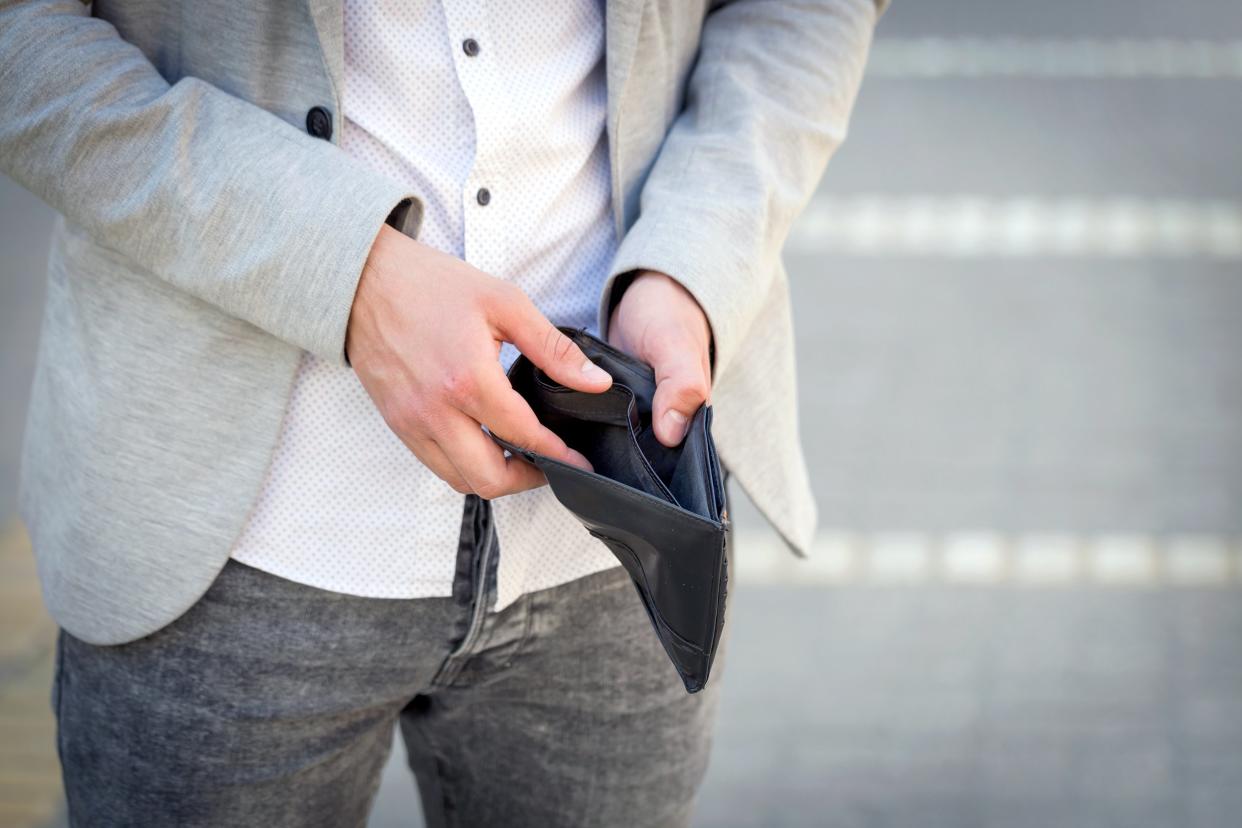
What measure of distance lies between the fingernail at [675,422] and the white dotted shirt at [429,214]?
194mm

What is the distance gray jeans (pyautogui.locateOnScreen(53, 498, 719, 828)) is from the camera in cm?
108

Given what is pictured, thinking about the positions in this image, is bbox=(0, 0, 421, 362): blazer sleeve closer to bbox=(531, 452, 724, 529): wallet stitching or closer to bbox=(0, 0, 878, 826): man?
bbox=(0, 0, 878, 826): man

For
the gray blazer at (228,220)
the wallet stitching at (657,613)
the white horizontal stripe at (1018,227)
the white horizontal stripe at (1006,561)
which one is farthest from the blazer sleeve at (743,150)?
the white horizontal stripe at (1018,227)

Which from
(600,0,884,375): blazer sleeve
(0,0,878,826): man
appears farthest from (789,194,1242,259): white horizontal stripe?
(0,0,878,826): man

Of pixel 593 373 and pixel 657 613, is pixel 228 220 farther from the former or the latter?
pixel 657 613

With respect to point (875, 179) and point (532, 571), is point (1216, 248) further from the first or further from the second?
point (532, 571)

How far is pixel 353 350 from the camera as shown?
3.22 feet

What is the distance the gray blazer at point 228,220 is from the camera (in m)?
0.97

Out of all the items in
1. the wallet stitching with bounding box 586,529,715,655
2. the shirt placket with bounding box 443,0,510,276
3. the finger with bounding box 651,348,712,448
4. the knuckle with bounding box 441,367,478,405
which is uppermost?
the shirt placket with bounding box 443,0,510,276

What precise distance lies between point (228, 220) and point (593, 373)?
295mm

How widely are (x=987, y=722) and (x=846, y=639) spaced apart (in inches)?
16.2

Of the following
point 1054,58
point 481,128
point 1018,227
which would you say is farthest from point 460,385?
point 1054,58

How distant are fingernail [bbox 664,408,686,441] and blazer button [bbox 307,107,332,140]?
351 mm

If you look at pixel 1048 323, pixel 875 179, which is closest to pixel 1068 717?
pixel 1048 323
